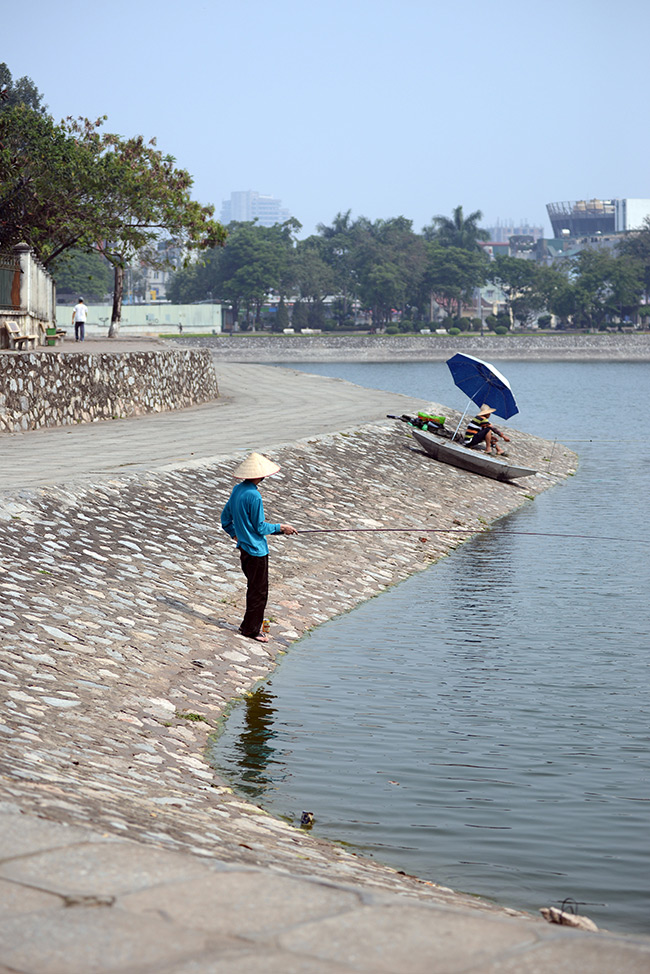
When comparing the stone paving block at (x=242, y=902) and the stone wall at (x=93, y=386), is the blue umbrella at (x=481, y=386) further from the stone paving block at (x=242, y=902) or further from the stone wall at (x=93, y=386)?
the stone paving block at (x=242, y=902)

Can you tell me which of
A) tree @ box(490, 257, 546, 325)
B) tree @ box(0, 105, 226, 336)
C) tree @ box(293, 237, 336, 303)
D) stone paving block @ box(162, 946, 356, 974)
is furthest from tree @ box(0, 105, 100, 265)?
tree @ box(490, 257, 546, 325)

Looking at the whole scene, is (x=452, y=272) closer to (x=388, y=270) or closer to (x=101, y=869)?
(x=388, y=270)

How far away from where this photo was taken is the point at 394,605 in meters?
A: 14.5

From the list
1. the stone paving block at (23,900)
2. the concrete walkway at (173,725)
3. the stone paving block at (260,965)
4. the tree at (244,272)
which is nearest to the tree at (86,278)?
the tree at (244,272)

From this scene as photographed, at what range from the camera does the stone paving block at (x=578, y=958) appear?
3.68 meters

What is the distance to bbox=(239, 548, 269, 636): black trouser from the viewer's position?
439 inches

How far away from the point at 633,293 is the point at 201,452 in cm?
12644

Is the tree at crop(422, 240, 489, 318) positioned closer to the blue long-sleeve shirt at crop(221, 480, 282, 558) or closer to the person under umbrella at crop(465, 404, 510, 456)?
the person under umbrella at crop(465, 404, 510, 456)

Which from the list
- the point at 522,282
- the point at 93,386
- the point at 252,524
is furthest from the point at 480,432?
the point at 522,282

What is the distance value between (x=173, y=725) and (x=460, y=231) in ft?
502

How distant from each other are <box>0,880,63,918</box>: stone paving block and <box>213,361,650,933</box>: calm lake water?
3.05 meters

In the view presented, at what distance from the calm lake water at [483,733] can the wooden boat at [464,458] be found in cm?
743

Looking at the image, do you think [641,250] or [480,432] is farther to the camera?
[641,250]

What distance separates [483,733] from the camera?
938cm
